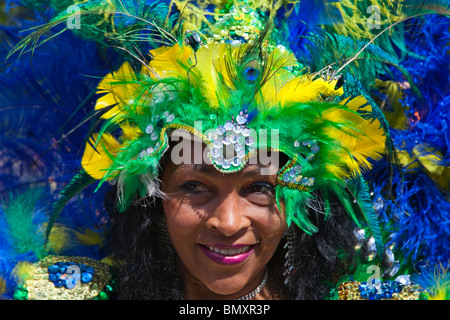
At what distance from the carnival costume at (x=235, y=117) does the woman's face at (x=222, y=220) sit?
0.06 metres

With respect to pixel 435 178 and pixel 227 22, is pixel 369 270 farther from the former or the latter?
pixel 227 22

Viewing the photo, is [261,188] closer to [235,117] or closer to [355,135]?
[235,117]

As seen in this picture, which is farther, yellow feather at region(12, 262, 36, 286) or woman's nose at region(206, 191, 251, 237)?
yellow feather at region(12, 262, 36, 286)

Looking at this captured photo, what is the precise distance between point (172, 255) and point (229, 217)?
19.3 inches

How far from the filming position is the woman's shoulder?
2.32m

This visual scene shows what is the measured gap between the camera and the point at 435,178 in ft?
8.55

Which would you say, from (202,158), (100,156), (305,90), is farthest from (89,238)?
(305,90)

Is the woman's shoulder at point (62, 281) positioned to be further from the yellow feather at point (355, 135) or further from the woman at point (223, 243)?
the yellow feather at point (355, 135)

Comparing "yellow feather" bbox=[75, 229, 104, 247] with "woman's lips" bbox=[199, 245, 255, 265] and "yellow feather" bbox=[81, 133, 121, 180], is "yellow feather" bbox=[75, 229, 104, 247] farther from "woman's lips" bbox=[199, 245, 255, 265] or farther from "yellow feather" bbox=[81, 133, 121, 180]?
"woman's lips" bbox=[199, 245, 255, 265]

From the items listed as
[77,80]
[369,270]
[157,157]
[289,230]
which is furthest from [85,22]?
[369,270]

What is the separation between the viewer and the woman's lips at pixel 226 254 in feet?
6.93

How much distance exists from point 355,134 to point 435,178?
2.16ft

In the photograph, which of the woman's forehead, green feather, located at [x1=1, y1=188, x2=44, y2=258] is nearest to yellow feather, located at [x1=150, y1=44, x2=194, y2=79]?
the woman's forehead

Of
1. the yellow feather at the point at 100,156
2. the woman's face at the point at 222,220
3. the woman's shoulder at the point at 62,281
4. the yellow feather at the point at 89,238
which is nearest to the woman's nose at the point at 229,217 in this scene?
the woman's face at the point at 222,220
